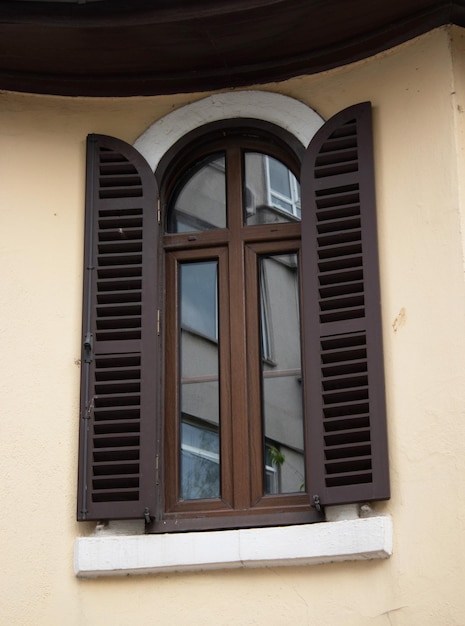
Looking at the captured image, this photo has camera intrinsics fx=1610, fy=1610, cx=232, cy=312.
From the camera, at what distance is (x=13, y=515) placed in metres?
7.46

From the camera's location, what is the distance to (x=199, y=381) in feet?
25.6

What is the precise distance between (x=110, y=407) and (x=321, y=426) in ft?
3.33

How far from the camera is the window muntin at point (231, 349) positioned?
757cm

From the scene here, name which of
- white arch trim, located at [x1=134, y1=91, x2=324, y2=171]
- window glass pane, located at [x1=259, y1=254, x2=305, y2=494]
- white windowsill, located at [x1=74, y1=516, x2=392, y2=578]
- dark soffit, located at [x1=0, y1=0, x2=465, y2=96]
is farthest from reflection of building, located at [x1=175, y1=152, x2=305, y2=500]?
dark soffit, located at [x1=0, y1=0, x2=465, y2=96]

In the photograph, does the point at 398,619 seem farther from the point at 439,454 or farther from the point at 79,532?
the point at 79,532

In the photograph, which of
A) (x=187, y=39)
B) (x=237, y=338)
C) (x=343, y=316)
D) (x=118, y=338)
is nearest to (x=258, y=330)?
(x=237, y=338)

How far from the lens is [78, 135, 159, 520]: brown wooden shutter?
747cm

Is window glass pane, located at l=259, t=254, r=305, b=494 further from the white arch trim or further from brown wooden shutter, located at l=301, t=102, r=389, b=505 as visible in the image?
the white arch trim

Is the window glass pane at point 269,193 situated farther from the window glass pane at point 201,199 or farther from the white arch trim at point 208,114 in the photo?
the white arch trim at point 208,114

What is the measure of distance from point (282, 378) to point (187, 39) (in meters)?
1.73

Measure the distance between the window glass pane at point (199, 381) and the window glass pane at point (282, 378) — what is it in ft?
0.81

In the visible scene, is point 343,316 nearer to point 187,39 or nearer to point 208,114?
point 208,114

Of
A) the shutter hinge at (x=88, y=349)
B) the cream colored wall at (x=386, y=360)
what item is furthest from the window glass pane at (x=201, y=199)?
the shutter hinge at (x=88, y=349)

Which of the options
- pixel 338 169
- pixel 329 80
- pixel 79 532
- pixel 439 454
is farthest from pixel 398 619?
pixel 329 80
